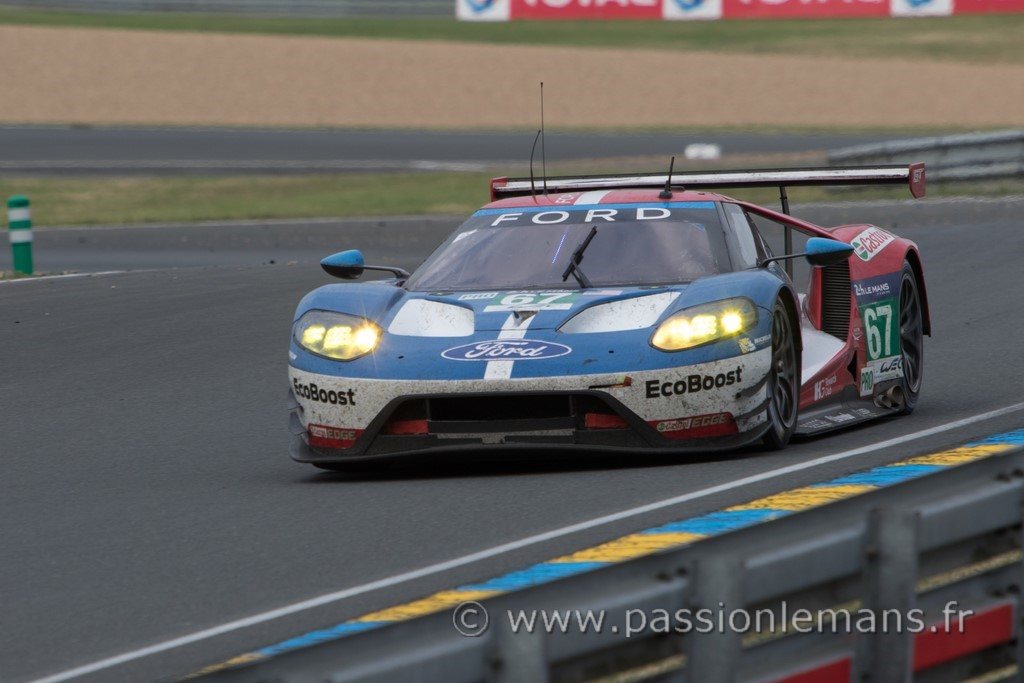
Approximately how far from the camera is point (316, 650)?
2855 mm

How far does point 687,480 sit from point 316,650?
4.13 metres

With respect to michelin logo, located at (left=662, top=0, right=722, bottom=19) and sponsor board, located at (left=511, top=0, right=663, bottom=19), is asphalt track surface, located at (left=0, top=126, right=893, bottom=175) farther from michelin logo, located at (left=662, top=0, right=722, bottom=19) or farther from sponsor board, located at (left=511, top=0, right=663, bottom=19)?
michelin logo, located at (left=662, top=0, right=722, bottom=19)

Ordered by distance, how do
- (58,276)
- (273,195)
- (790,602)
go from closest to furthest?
1. (790,602)
2. (58,276)
3. (273,195)

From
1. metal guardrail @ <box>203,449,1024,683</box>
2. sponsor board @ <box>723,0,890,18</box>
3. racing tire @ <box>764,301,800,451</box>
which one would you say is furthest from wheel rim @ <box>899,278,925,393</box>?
sponsor board @ <box>723,0,890,18</box>

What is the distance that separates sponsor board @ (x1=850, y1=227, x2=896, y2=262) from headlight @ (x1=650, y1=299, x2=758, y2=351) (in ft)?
5.50

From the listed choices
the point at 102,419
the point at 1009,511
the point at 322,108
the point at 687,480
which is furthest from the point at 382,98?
the point at 1009,511

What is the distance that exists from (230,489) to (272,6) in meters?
Result: 53.5

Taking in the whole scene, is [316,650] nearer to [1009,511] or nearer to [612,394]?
[1009,511]

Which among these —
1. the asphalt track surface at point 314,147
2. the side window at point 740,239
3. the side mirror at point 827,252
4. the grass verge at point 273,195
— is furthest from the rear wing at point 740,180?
the asphalt track surface at point 314,147

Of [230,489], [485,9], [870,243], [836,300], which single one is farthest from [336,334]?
[485,9]

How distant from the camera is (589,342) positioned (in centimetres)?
712

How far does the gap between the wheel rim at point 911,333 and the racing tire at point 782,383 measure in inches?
55.6

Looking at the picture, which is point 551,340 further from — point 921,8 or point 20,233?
point 921,8

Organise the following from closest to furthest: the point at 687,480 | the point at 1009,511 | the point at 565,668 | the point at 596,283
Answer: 1. the point at 565,668
2. the point at 1009,511
3. the point at 687,480
4. the point at 596,283
